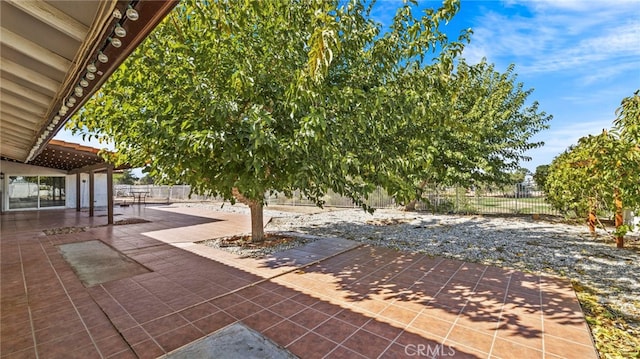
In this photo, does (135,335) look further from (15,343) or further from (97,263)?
(97,263)

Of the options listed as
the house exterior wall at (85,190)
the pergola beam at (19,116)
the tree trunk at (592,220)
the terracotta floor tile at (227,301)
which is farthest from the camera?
the house exterior wall at (85,190)

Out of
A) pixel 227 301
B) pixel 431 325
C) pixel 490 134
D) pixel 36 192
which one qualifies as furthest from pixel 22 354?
pixel 36 192

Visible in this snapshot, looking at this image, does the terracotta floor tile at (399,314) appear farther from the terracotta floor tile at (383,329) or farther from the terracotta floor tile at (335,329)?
the terracotta floor tile at (335,329)

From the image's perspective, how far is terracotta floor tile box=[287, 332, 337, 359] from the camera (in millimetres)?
2438

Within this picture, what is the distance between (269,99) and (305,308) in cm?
326

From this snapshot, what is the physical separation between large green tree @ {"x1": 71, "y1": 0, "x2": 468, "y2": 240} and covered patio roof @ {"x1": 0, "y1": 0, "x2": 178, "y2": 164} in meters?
0.95

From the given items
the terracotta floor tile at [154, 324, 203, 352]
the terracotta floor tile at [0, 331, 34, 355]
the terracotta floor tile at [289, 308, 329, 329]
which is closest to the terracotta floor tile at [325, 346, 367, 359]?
the terracotta floor tile at [289, 308, 329, 329]

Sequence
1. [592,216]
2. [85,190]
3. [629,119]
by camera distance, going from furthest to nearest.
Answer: [85,190]
[592,216]
[629,119]

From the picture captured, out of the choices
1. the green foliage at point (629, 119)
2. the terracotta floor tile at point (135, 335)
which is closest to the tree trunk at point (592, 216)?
the green foliage at point (629, 119)

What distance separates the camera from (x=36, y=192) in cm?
1567

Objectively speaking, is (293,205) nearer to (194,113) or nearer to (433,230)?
(433,230)

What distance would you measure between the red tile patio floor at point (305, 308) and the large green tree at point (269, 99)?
4.77 feet

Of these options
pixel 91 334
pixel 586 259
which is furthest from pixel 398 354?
pixel 586 259

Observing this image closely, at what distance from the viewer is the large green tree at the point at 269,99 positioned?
12.6ft
